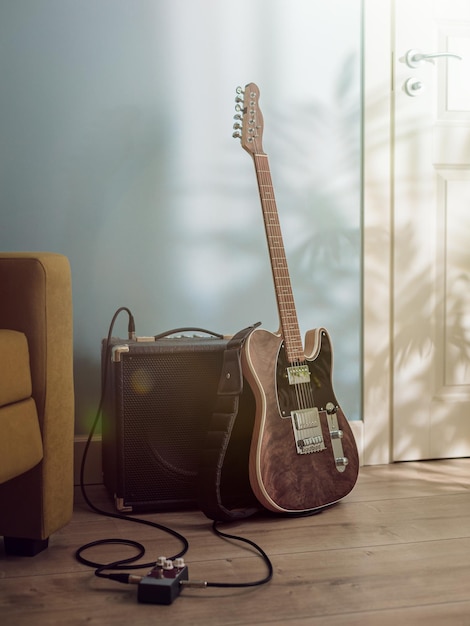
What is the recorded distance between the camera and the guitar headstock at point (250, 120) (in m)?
1.82

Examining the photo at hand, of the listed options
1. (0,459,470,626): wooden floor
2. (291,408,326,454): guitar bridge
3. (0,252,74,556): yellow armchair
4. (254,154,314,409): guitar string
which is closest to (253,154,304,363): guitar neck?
(254,154,314,409): guitar string

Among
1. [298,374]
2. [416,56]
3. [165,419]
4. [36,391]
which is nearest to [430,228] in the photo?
[416,56]

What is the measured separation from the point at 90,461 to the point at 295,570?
808 millimetres

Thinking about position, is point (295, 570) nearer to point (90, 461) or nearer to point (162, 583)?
point (162, 583)

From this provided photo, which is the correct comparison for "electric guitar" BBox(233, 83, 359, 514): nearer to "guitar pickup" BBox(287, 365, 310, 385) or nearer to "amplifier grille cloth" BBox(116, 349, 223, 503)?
"guitar pickup" BBox(287, 365, 310, 385)

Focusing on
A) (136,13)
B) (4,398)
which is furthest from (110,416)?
(136,13)

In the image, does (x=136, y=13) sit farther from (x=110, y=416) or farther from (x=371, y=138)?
(x=110, y=416)

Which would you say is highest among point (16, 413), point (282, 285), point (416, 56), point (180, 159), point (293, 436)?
point (416, 56)

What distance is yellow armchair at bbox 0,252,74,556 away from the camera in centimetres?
136

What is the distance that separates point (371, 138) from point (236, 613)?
4.54 feet

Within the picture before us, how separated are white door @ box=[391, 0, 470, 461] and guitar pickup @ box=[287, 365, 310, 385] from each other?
1.63 feet

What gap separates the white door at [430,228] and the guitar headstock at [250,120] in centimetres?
47

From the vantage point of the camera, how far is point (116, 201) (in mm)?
1979

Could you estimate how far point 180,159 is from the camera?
6.61ft
